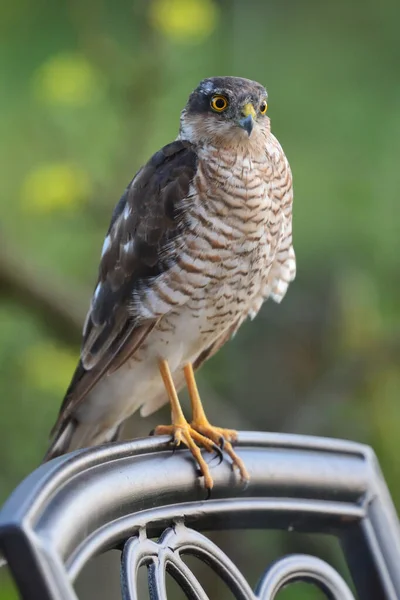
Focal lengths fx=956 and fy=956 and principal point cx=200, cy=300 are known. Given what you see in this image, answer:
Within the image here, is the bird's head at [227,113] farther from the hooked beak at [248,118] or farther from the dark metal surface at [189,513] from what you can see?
the dark metal surface at [189,513]

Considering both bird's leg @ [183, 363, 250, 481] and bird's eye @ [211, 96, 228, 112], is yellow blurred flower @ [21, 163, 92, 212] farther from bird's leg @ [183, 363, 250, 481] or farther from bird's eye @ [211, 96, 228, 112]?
bird's eye @ [211, 96, 228, 112]

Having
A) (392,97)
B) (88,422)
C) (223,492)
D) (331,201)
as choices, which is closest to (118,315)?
(88,422)

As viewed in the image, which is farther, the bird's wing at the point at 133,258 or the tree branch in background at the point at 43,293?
the tree branch in background at the point at 43,293

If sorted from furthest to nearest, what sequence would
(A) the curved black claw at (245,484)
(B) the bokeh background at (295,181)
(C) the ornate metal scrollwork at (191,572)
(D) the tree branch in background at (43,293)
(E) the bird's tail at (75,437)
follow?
(D) the tree branch in background at (43,293)
(B) the bokeh background at (295,181)
(E) the bird's tail at (75,437)
(A) the curved black claw at (245,484)
(C) the ornate metal scrollwork at (191,572)

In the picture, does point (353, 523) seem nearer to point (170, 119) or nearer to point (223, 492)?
point (223, 492)

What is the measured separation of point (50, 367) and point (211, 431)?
1189 millimetres

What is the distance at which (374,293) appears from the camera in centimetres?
324

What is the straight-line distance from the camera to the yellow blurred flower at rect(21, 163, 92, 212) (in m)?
2.59

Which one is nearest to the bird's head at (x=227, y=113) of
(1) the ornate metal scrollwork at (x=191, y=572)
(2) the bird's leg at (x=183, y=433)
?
(2) the bird's leg at (x=183, y=433)

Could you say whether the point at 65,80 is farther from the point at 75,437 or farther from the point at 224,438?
the point at 224,438

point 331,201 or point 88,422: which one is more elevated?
point 331,201

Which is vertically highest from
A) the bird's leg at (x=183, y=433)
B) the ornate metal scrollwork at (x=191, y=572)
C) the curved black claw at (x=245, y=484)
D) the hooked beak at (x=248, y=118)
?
the hooked beak at (x=248, y=118)

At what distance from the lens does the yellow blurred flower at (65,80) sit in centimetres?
260

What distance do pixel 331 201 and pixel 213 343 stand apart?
123cm
